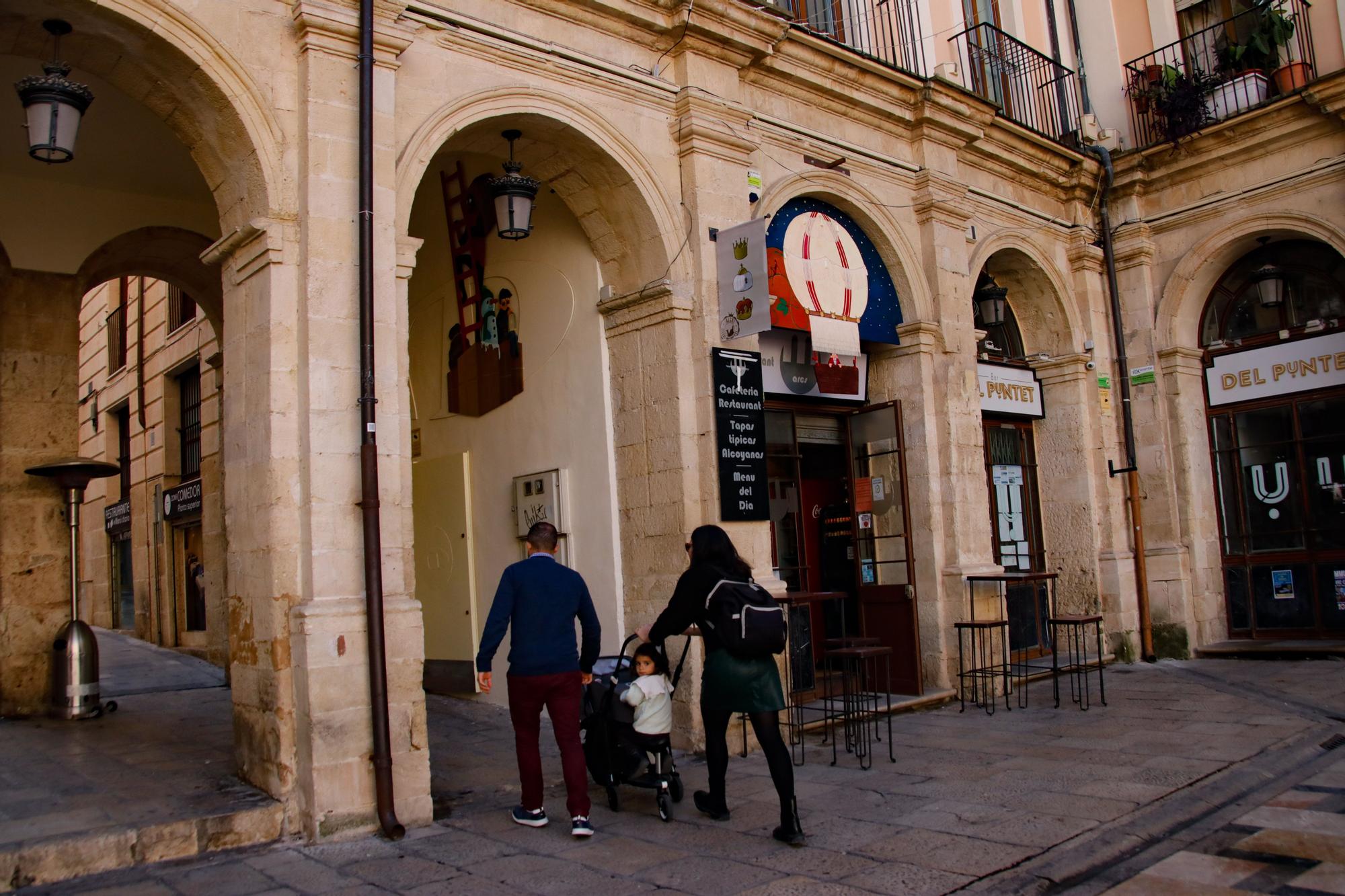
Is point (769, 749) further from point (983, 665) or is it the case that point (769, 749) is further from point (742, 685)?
point (983, 665)

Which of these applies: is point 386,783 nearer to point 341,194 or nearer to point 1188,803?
point 341,194

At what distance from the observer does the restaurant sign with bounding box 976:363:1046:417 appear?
1111cm

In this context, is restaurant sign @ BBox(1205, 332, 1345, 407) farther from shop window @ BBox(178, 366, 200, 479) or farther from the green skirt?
shop window @ BBox(178, 366, 200, 479)

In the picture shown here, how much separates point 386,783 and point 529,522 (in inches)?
135

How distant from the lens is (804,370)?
910 cm

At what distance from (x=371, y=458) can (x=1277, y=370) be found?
32.8 feet

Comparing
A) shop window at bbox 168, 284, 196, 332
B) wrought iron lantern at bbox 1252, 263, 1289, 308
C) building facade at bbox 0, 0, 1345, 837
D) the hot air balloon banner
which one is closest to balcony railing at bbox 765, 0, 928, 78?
building facade at bbox 0, 0, 1345, 837

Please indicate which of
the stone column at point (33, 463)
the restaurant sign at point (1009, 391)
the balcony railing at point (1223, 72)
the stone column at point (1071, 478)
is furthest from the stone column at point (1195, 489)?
→ the stone column at point (33, 463)

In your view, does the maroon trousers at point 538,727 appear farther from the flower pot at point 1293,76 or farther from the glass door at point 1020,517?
the flower pot at point 1293,76

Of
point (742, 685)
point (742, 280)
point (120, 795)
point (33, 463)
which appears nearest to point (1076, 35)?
point (742, 280)

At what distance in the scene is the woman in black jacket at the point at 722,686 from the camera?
16.4ft

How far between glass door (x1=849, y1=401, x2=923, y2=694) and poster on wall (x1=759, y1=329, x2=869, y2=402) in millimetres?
342

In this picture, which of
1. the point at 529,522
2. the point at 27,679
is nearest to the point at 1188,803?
the point at 529,522

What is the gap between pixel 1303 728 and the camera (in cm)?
730
